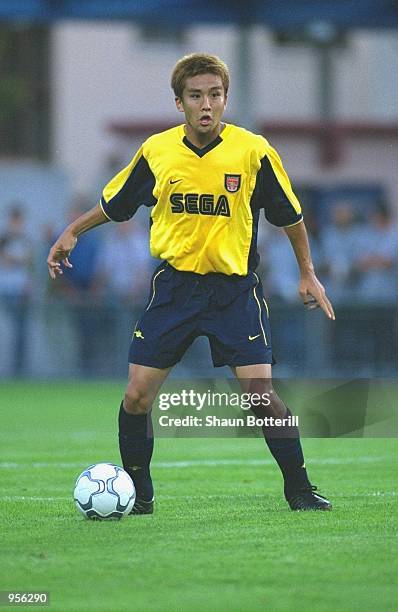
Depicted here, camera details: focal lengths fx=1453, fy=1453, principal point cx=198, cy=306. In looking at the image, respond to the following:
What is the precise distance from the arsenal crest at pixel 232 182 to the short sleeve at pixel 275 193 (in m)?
0.11

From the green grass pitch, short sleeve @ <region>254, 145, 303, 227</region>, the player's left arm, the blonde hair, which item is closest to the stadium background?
the green grass pitch

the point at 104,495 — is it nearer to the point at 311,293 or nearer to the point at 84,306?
the point at 311,293

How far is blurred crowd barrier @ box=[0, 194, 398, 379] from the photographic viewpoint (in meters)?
16.1

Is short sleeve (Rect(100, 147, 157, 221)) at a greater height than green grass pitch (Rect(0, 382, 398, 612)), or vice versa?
short sleeve (Rect(100, 147, 157, 221))

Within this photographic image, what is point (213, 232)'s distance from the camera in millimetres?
6582

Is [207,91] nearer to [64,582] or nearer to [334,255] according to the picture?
[64,582]

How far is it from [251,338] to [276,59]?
73.0 feet

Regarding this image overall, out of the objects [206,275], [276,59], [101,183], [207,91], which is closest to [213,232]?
[206,275]

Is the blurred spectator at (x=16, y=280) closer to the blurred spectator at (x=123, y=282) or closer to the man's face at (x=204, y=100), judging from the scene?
the blurred spectator at (x=123, y=282)

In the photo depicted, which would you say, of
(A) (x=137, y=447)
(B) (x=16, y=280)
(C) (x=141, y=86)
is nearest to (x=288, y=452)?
(A) (x=137, y=447)

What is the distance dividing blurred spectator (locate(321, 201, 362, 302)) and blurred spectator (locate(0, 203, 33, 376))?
3.49 m

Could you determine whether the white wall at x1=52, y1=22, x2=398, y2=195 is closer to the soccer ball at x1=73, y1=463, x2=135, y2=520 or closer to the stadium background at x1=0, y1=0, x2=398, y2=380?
the stadium background at x1=0, y1=0, x2=398, y2=380

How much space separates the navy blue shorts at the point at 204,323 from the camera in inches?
261

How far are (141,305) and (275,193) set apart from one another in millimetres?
9760
